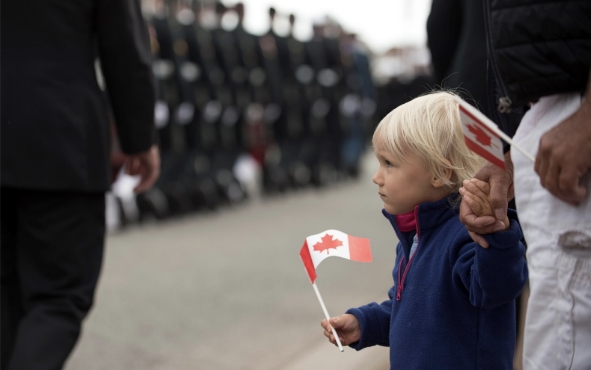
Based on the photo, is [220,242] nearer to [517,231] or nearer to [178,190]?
[178,190]

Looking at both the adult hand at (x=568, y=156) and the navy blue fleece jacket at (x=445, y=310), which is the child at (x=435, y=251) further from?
the adult hand at (x=568, y=156)

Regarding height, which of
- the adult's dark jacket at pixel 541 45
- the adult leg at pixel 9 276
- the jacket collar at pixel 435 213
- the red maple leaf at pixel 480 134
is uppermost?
the adult's dark jacket at pixel 541 45

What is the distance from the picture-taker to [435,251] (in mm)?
1440

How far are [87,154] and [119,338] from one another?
142cm

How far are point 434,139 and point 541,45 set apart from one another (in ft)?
0.91

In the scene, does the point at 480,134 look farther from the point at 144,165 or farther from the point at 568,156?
the point at 144,165

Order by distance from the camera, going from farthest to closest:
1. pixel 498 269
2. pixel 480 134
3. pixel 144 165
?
pixel 144 165
pixel 498 269
pixel 480 134

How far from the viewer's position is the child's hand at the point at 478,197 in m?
1.25

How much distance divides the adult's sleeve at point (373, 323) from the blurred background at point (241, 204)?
1092 mm

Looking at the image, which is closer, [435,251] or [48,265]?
[435,251]

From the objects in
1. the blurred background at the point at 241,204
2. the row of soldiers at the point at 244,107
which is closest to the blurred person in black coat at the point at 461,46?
the blurred background at the point at 241,204

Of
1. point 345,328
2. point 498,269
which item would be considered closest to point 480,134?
point 498,269

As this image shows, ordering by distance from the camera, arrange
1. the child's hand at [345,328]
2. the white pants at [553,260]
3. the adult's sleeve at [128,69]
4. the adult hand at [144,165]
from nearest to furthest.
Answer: the white pants at [553,260] → the child's hand at [345,328] → the adult's sleeve at [128,69] → the adult hand at [144,165]

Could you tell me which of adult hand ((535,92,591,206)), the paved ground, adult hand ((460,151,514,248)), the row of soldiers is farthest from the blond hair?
the row of soldiers
